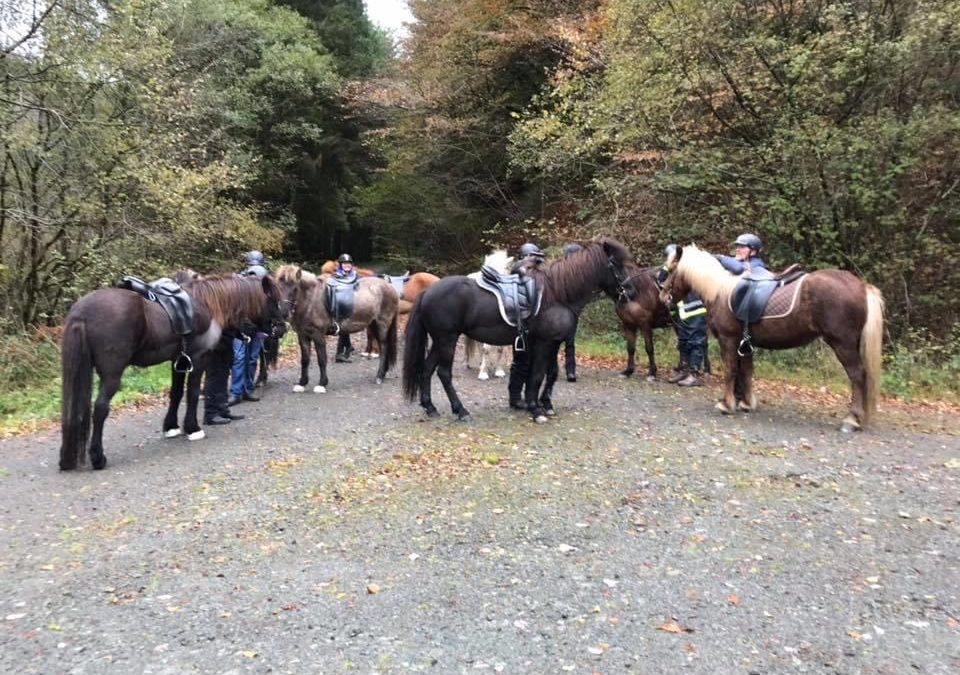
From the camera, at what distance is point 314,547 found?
4461 millimetres

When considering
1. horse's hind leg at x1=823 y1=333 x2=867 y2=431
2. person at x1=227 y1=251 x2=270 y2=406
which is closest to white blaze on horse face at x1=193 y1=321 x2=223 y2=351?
person at x1=227 y1=251 x2=270 y2=406

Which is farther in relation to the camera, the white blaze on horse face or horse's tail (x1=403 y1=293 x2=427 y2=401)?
horse's tail (x1=403 y1=293 x2=427 y2=401)

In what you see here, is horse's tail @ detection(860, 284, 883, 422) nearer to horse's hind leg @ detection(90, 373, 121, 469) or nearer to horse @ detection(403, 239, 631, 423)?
horse @ detection(403, 239, 631, 423)

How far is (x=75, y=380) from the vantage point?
20.0 ft

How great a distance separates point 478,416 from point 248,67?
61.1 feet

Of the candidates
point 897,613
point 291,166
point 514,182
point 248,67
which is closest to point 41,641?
point 897,613

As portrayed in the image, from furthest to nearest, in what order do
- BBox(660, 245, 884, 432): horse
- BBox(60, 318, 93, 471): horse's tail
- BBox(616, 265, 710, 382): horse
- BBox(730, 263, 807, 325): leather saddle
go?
BBox(616, 265, 710, 382): horse
BBox(730, 263, 807, 325): leather saddle
BBox(660, 245, 884, 432): horse
BBox(60, 318, 93, 471): horse's tail

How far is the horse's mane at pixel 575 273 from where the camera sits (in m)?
8.07

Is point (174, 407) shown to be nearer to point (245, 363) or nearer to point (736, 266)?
point (245, 363)

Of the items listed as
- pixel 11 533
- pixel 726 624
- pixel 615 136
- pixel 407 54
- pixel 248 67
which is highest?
pixel 407 54

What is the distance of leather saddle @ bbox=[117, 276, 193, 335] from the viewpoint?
6.88 meters

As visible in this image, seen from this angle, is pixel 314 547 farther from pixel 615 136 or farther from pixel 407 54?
pixel 407 54

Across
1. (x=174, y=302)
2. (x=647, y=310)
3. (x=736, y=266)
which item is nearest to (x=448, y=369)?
(x=174, y=302)

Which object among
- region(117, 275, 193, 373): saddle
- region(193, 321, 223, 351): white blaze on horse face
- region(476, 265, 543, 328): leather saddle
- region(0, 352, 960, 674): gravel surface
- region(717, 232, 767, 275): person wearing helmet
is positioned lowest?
region(0, 352, 960, 674): gravel surface
